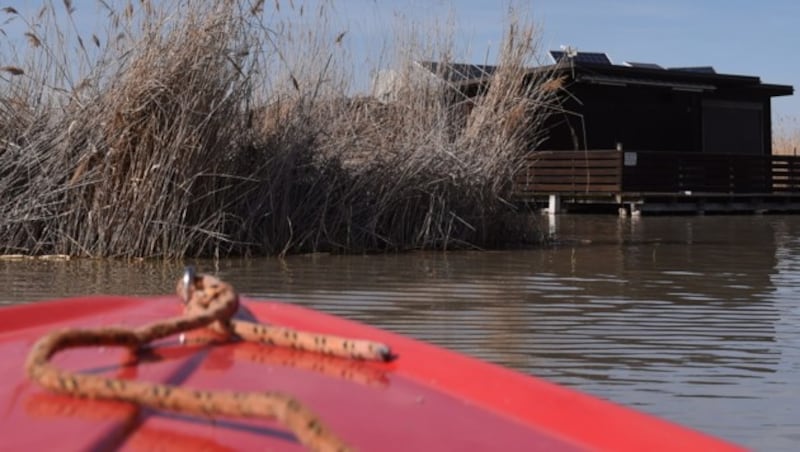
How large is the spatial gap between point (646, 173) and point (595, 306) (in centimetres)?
1545

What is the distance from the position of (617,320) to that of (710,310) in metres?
0.83

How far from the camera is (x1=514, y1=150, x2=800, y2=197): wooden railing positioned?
2188 centimetres

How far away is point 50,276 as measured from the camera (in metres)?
8.28

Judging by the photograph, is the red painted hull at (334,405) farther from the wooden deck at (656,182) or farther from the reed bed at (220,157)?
the wooden deck at (656,182)

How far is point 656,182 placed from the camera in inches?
879

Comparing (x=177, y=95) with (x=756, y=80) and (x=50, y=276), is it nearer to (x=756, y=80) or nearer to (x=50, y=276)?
(x=50, y=276)

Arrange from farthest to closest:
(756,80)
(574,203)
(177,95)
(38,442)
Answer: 1. (756,80)
2. (574,203)
3. (177,95)
4. (38,442)

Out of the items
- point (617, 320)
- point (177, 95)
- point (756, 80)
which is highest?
point (756, 80)

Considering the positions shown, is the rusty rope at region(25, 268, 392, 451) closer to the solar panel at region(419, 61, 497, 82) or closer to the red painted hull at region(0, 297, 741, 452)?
the red painted hull at region(0, 297, 741, 452)

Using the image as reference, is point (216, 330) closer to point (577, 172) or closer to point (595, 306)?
point (595, 306)

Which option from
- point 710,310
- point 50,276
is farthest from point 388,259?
point 710,310

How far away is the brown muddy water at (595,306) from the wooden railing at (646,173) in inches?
373

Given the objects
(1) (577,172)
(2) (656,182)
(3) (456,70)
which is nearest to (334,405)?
(3) (456,70)

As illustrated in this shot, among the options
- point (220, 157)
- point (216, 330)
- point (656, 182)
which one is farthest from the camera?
point (656, 182)
